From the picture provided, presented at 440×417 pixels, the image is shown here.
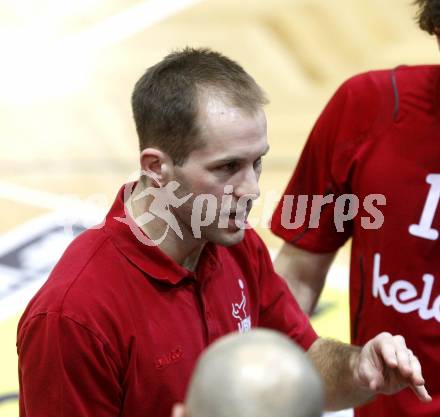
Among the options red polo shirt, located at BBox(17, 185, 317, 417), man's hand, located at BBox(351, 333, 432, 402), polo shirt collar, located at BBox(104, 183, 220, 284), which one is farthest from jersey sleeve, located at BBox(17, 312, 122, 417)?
man's hand, located at BBox(351, 333, 432, 402)

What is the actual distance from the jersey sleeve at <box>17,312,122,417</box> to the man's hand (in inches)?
21.7

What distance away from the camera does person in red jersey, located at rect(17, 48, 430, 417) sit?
1890mm

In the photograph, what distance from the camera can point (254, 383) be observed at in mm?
1024

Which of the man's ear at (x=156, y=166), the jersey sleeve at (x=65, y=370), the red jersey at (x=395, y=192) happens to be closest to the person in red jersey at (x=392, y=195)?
the red jersey at (x=395, y=192)

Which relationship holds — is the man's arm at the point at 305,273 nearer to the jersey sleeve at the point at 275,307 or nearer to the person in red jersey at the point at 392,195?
the person in red jersey at the point at 392,195

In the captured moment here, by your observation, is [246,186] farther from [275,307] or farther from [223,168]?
[275,307]

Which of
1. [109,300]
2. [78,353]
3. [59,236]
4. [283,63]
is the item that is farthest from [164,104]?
[283,63]

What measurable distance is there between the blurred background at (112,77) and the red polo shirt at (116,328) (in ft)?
8.22

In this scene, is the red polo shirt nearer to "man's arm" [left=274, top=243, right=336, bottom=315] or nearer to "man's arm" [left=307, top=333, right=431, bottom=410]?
"man's arm" [left=307, top=333, right=431, bottom=410]

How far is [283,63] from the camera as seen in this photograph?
681 centimetres

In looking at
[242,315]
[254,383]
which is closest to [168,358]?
[242,315]

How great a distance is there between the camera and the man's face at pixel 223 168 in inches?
76.9

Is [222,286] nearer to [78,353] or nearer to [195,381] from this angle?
[78,353]

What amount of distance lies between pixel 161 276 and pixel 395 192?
0.81 metres
